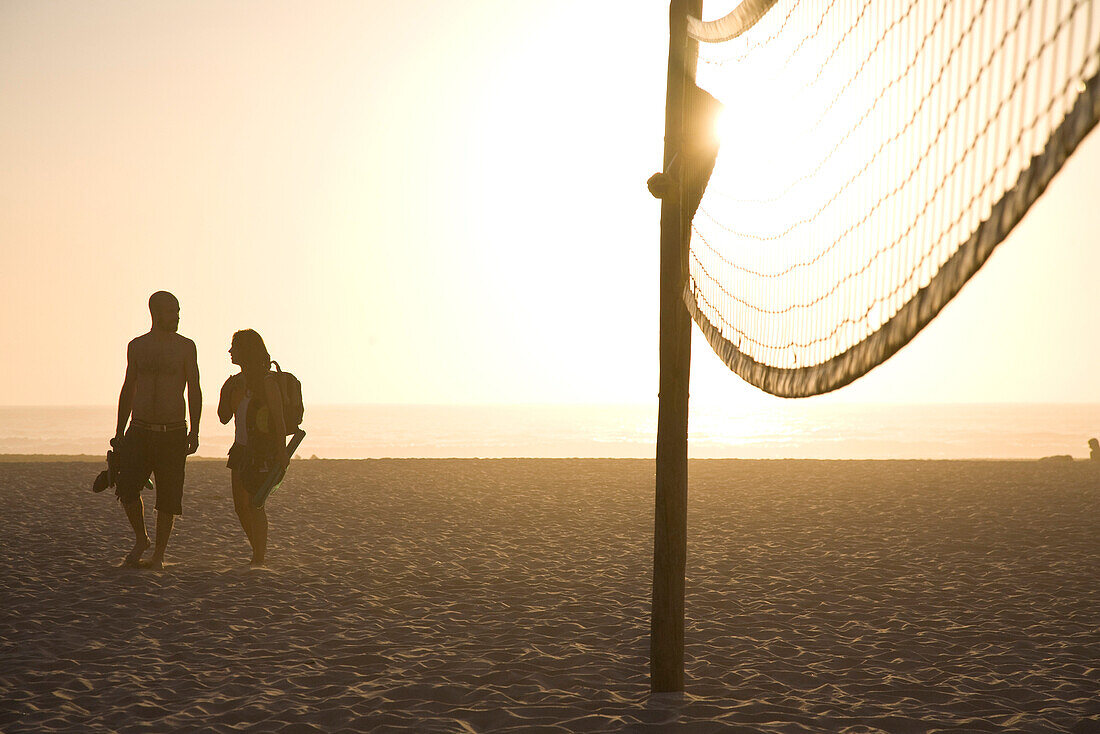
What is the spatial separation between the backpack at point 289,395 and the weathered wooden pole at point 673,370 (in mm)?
3453

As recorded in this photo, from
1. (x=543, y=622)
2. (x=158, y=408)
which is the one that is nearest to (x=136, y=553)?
(x=158, y=408)

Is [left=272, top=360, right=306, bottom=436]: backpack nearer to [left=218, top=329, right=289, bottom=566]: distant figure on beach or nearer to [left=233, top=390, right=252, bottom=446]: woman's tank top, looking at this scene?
[left=218, top=329, right=289, bottom=566]: distant figure on beach

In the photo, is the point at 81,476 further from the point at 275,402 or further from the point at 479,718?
the point at 479,718

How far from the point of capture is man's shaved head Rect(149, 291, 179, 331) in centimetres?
675

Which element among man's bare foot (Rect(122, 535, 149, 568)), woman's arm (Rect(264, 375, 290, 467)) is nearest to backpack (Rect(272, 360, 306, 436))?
woman's arm (Rect(264, 375, 290, 467))

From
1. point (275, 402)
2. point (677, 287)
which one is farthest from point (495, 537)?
point (677, 287)

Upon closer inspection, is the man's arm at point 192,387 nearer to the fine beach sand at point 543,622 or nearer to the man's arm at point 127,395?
the man's arm at point 127,395

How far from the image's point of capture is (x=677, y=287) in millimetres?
4496

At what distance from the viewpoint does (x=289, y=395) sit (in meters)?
6.93

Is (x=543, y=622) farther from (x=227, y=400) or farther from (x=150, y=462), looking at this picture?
(x=150, y=462)

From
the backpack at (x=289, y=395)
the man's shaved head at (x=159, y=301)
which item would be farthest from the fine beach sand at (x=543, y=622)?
the man's shaved head at (x=159, y=301)

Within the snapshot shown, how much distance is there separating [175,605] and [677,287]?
390 centimetres

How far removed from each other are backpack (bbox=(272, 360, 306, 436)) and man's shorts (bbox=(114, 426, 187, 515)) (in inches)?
31.1

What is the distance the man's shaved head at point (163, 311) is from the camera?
22.2 ft
